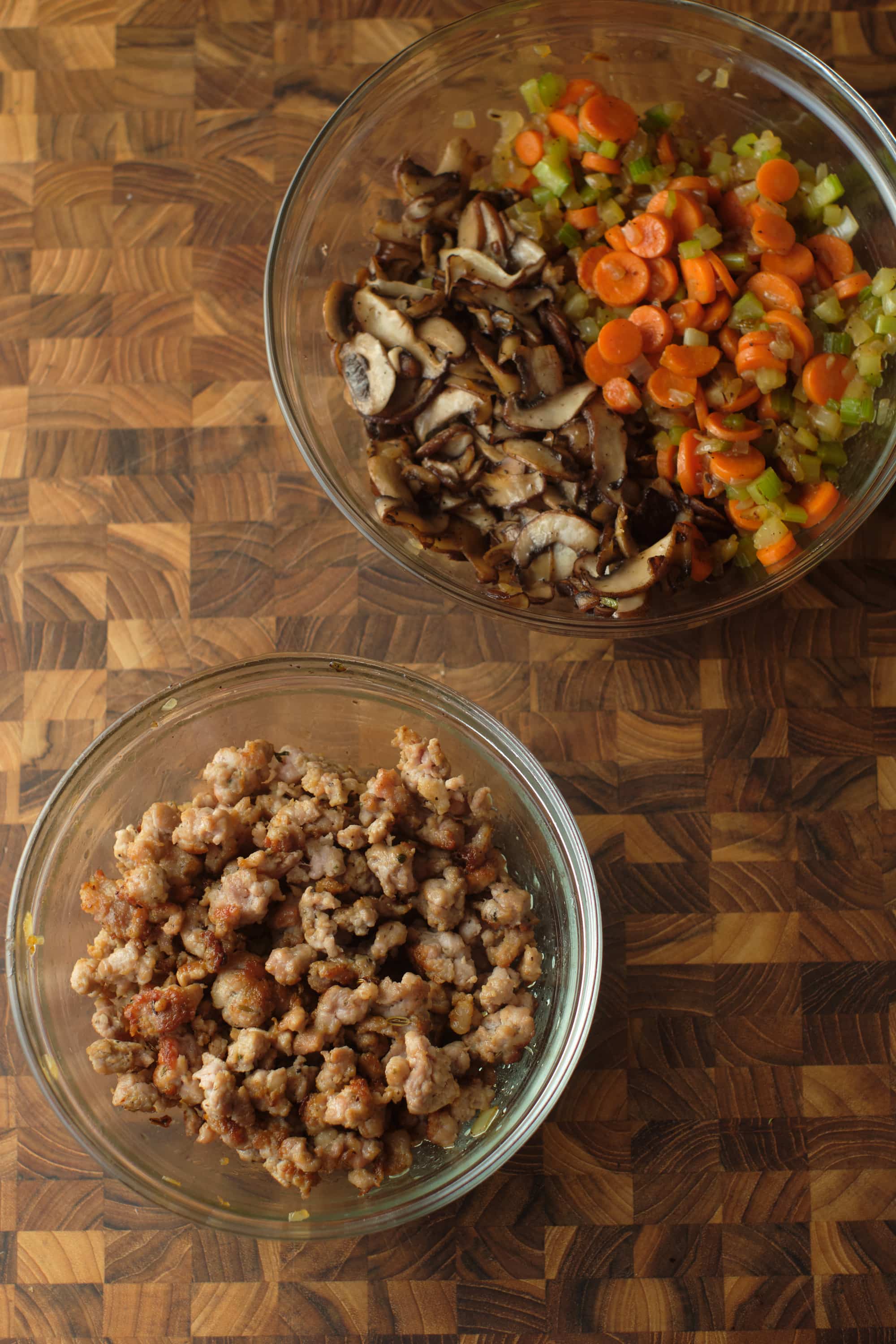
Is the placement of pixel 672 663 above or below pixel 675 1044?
above

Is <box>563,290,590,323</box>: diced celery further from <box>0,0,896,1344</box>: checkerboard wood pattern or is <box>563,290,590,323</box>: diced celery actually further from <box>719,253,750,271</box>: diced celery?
<box>0,0,896,1344</box>: checkerboard wood pattern

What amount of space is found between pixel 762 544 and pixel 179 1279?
6.69 feet

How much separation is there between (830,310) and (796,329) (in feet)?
0.34

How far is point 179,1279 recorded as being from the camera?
2.26 m

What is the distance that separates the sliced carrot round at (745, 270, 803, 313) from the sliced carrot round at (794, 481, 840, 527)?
360 mm

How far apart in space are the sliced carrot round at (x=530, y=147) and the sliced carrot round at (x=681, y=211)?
0.27 meters

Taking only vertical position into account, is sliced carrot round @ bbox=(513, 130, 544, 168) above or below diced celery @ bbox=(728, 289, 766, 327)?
above

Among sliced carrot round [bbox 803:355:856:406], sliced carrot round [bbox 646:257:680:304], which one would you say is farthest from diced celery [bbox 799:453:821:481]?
sliced carrot round [bbox 646:257:680:304]

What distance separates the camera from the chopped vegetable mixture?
6.82 ft

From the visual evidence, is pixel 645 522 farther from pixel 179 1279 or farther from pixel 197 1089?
pixel 179 1279

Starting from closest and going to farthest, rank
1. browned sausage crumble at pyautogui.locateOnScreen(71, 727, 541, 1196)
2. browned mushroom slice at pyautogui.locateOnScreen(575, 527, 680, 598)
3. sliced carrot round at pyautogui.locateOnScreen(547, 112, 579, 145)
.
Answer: browned sausage crumble at pyautogui.locateOnScreen(71, 727, 541, 1196) → browned mushroom slice at pyautogui.locateOnScreen(575, 527, 680, 598) → sliced carrot round at pyautogui.locateOnScreen(547, 112, 579, 145)

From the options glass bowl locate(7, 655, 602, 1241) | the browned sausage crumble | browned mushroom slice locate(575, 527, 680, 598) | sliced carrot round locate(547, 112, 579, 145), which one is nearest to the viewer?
the browned sausage crumble

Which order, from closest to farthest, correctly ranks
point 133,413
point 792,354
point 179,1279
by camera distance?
point 792,354
point 179,1279
point 133,413

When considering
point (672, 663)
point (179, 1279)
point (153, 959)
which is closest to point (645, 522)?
point (672, 663)
